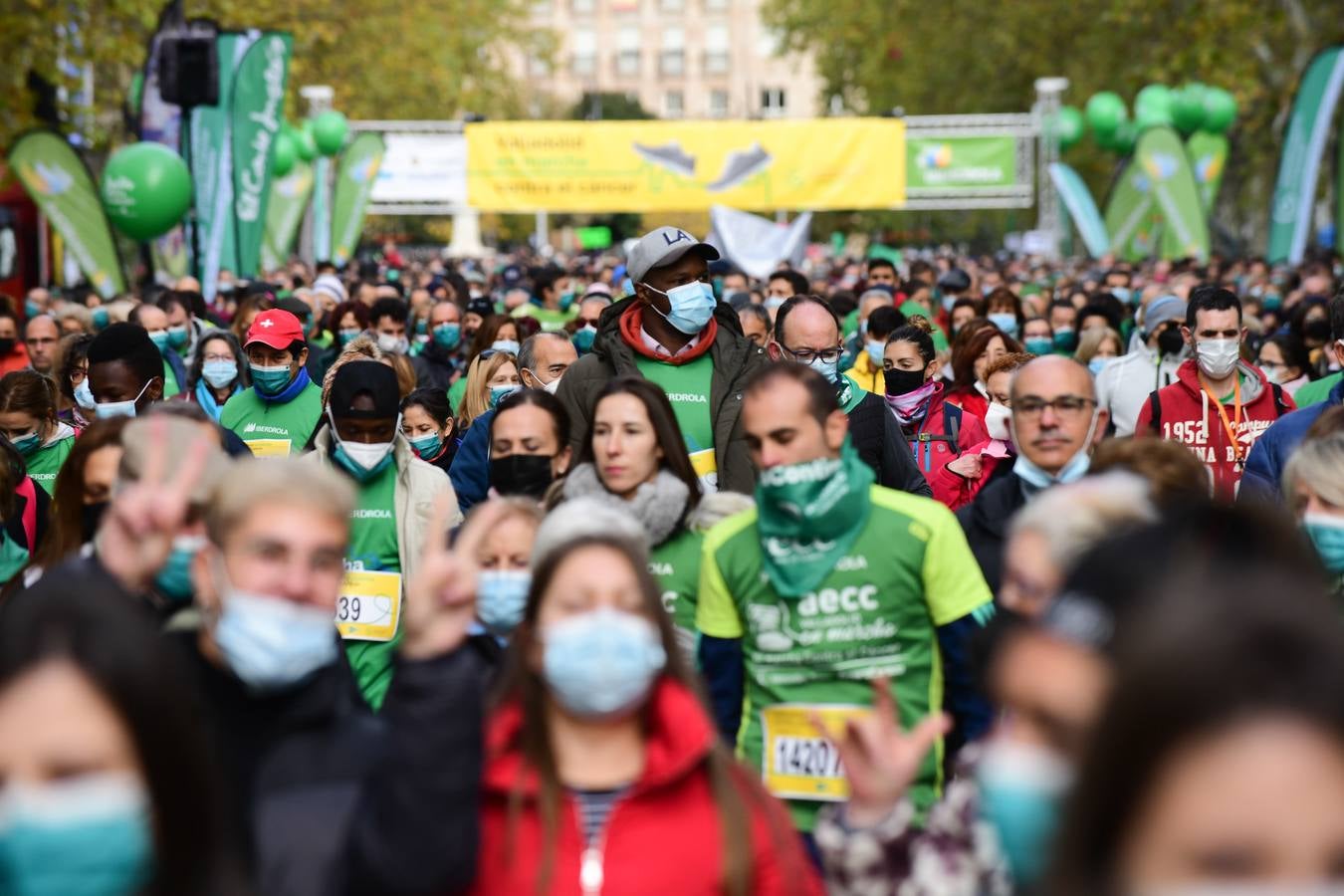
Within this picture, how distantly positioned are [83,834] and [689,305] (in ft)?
16.7

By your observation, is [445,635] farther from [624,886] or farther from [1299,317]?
[1299,317]

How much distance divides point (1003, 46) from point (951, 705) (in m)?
43.0

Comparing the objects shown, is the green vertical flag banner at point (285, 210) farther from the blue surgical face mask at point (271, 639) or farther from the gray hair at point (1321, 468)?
the blue surgical face mask at point (271, 639)

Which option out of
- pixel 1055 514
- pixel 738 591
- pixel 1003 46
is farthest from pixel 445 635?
pixel 1003 46

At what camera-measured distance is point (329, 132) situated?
33.0m

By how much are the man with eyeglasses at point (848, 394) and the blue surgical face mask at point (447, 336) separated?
507cm

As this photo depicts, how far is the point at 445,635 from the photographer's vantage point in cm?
351

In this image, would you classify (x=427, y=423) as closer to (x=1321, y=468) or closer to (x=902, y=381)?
(x=902, y=381)

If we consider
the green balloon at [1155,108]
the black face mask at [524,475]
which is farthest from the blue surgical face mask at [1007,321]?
the green balloon at [1155,108]

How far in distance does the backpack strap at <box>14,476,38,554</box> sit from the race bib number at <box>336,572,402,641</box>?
113cm

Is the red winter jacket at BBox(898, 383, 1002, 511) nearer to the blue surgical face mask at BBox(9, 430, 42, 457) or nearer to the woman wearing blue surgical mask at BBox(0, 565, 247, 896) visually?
the blue surgical face mask at BBox(9, 430, 42, 457)

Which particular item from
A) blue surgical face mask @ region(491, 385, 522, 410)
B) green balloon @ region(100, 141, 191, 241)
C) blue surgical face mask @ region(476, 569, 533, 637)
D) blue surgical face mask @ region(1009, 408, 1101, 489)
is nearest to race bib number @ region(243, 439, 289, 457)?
blue surgical face mask @ region(491, 385, 522, 410)

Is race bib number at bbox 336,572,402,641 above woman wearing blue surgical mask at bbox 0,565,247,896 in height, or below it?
below

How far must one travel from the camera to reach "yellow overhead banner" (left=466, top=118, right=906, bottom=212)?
119ft
